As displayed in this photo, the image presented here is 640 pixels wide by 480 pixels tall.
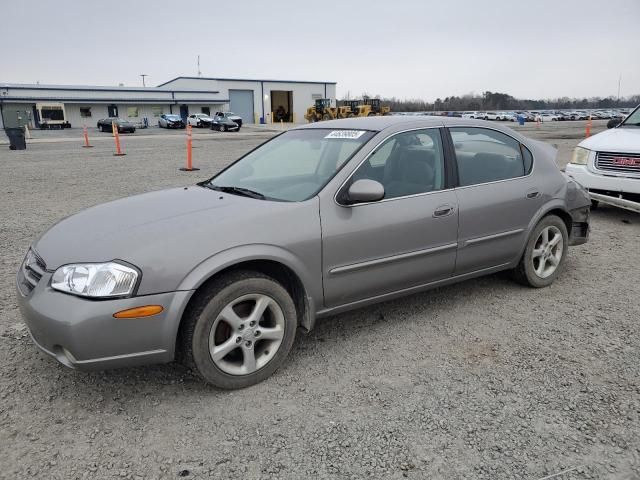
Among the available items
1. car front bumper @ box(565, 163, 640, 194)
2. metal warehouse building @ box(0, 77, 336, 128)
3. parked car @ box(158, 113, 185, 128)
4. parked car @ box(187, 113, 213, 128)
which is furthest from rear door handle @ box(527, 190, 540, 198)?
metal warehouse building @ box(0, 77, 336, 128)

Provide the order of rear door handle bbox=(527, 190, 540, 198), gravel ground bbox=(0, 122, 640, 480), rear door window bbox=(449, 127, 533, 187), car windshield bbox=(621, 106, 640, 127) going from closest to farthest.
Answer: gravel ground bbox=(0, 122, 640, 480), rear door window bbox=(449, 127, 533, 187), rear door handle bbox=(527, 190, 540, 198), car windshield bbox=(621, 106, 640, 127)

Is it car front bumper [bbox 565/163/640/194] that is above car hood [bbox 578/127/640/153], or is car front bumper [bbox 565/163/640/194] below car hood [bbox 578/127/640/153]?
below

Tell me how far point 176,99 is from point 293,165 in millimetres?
55421

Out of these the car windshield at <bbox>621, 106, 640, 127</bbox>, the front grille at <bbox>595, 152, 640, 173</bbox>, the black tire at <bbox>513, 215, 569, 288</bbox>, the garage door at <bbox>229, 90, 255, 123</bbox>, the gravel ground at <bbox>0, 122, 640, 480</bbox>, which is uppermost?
the garage door at <bbox>229, 90, 255, 123</bbox>

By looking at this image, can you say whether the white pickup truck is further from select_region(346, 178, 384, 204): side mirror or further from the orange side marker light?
the orange side marker light

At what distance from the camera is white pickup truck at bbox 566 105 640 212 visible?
659 cm

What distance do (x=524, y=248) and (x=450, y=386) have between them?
183 centimetres

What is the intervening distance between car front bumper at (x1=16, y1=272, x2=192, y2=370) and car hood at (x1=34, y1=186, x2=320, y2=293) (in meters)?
0.12

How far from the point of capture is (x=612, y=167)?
22.5ft

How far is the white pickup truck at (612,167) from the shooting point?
260 inches

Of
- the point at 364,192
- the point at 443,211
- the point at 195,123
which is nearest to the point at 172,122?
the point at 195,123

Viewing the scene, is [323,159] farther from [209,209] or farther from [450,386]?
[450,386]

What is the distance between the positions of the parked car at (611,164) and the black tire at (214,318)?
19.1 feet

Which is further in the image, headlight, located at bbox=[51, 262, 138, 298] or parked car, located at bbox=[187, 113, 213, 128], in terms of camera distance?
parked car, located at bbox=[187, 113, 213, 128]
